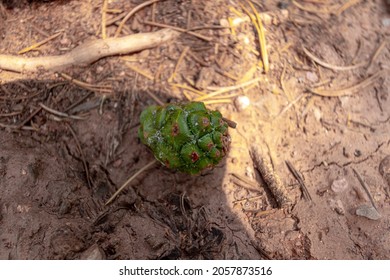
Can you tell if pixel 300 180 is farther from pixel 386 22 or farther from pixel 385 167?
pixel 386 22

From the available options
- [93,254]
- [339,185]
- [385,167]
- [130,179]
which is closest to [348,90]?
[385,167]

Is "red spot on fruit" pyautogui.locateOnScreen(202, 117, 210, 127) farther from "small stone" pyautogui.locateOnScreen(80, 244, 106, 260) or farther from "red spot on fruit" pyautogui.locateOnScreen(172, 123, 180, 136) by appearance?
"small stone" pyautogui.locateOnScreen(80, 244, 106, 260)

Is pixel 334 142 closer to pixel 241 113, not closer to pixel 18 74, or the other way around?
pixel 241 113

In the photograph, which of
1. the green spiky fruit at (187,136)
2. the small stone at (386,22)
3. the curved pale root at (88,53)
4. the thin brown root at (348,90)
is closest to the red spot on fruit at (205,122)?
the green spiky fruit at (187,136)

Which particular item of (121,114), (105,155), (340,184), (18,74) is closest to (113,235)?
(105,155)

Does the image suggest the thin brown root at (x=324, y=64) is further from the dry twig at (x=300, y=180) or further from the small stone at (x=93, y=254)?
the small stone at (x=93, y=254)

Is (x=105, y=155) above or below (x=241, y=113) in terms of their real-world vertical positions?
below
